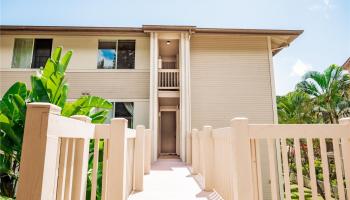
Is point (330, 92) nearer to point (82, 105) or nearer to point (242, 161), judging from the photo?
point (242, 161)

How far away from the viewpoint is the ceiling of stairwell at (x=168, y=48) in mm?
10352

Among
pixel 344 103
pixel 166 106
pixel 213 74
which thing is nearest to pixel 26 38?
pixel 166 106

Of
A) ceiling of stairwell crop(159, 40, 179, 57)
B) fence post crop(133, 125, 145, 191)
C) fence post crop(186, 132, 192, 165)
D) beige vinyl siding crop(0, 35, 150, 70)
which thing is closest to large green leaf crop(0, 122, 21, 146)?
fence post crop(133, 125, 145, 191)

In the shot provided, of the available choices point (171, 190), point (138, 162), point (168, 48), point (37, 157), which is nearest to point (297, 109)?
point (168, 48)

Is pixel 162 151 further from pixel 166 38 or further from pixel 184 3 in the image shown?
pixel 184 3

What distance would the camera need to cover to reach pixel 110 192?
76.9 inches

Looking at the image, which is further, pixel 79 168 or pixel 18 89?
pixel 18 89

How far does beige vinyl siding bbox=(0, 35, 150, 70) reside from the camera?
9.57 m

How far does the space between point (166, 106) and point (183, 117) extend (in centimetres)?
385

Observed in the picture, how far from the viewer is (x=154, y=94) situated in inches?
351

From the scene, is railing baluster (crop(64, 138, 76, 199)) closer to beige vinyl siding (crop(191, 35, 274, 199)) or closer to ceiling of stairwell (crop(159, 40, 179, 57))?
beige vinyl siding (crop(191, 35, 274, 199))

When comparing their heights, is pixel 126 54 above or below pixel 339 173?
above

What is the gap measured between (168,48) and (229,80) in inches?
153

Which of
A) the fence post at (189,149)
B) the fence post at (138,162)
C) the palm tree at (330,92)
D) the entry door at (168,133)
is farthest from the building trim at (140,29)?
the palm tree at (330,92)
